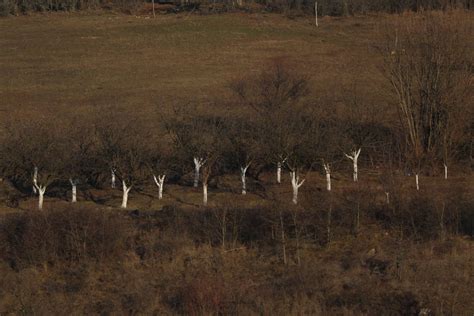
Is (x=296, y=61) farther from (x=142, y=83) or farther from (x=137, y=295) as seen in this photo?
(x=137, y=295)

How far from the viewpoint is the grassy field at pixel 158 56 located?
52.8 m

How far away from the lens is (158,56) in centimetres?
6525

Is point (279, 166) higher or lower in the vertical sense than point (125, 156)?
lower

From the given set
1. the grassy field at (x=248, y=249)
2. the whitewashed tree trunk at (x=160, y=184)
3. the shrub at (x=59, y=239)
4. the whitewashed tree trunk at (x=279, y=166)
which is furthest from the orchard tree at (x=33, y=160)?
the whitewashed tree trunk at (x=279, y=166)

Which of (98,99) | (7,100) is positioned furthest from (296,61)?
(7,100)

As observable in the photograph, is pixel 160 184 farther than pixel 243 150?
No

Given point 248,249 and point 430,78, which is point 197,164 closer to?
point 248,249

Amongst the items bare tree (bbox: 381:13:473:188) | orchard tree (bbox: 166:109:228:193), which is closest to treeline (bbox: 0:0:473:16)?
bare tree (bbox: 381:13:473:188)

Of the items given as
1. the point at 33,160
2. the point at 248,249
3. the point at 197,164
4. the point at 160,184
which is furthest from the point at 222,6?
the point at 248,249

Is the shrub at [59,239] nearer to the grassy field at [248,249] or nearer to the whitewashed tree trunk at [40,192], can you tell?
the grassy field at [248,249]

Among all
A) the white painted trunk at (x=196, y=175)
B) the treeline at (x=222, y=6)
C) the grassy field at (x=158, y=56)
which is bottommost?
the white painted trunk at (x=196, y=175)

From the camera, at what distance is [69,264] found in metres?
22.3

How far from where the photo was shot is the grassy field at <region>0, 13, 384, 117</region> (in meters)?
52.8

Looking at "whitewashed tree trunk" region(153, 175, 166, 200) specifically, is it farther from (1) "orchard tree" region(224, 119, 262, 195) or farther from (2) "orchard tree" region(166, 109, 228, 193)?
(1) "orchard tree" region(224, 119, 262, 195)
